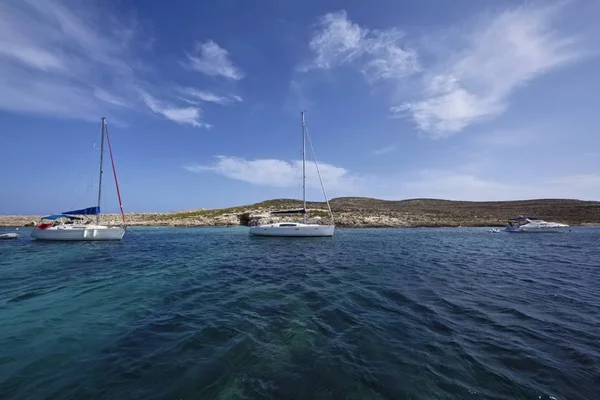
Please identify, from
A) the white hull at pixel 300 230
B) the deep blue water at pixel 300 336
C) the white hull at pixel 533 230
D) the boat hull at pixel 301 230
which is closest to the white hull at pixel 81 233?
the white hull at pixel 300 230

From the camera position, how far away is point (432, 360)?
6.25 m

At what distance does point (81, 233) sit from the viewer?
3431 cm

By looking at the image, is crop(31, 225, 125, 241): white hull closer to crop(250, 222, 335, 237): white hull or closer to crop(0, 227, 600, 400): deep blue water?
crop(250, 222, 335, 237): white hull

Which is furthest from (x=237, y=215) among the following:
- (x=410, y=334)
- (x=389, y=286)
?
(x=410, y=334)

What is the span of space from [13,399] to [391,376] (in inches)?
282

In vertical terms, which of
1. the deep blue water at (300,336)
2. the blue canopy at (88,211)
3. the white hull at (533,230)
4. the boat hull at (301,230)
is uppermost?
Answer: the blue canopy at (88,211)

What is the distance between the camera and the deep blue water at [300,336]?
5305 millimetres

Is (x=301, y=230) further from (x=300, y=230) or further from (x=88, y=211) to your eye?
(x=88, y=211)

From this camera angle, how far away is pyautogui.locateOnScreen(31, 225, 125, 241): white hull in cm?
3428

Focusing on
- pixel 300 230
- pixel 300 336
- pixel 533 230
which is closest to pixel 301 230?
pixel 300 230

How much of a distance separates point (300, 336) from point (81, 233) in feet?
126

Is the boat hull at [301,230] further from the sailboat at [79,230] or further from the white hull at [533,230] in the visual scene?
the white hull at [533,230]

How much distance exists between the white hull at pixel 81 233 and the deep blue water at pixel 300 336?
21215 mm

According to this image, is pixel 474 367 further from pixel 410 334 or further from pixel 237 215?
pixel 237 215
